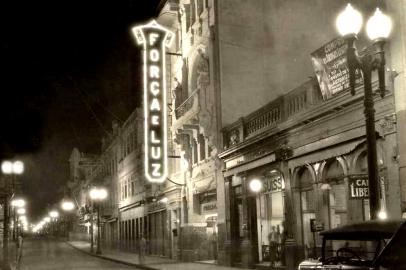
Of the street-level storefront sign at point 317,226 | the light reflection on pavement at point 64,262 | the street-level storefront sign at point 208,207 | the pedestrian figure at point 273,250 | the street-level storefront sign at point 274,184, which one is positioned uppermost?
the street-level storefront sign at point 274,184

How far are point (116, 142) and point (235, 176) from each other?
115 ft

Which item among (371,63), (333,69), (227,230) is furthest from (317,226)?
(227,230)

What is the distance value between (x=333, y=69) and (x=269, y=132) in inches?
204

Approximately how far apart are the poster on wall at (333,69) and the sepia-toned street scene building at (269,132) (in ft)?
0.13

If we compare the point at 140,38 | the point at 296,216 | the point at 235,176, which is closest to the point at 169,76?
the point at 140,38

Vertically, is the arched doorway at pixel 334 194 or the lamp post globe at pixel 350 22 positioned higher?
the lamp post globe at pixel 350 22

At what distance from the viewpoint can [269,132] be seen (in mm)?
22531

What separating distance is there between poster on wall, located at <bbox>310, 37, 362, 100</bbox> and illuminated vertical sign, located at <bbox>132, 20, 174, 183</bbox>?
44.5 ft

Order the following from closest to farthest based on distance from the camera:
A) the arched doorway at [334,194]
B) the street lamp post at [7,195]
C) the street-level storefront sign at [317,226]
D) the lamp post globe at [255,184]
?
the street-level storefront sign at [317,226]
the arched doorway at [334,194]
the lamp post globe at [255,184]
the street lamp post at [7,195]

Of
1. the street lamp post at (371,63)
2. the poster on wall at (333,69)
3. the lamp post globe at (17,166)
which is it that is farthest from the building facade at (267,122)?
the lamp post globe at (17,166)

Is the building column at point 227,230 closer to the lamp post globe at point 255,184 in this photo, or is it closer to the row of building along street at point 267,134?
the row of building along street at point 267,134

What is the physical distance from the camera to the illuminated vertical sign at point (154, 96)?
30.9 metres

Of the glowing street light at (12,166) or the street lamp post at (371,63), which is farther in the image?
the glowing street light at (12,166)

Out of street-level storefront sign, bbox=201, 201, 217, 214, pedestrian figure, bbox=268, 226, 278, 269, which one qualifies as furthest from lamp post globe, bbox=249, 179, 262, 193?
street-level storefront sign, bbox=201, 201, 217, 214
